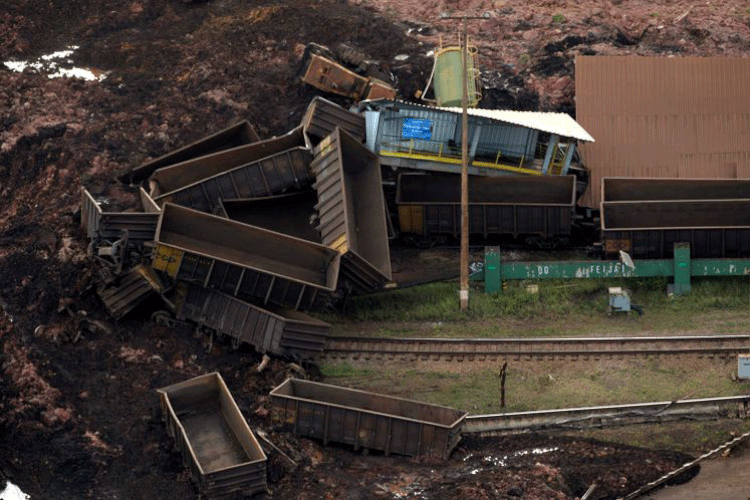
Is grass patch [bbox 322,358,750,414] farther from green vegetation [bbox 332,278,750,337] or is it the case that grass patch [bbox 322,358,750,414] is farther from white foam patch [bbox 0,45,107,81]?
white foam patch [bbox 0,45,107,81]

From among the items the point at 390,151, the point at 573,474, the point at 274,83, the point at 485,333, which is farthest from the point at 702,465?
the point at 274,83

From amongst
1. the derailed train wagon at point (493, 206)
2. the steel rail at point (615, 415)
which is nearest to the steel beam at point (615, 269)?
the derailed train wagon at point (493, 206)

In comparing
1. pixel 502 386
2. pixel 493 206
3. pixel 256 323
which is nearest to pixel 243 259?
pixel 256 323

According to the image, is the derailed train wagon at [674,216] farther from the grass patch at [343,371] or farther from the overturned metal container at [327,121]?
the grass patch at [343,371]

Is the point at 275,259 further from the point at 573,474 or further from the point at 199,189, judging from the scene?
the point at 573,474

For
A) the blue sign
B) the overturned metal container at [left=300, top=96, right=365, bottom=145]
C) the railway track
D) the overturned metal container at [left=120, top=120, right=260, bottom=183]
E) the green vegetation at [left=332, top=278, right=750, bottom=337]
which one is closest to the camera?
the railway track

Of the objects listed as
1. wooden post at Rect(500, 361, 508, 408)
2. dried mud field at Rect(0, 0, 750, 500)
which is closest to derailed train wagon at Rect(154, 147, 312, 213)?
dried mud field at Rect(0, 0, 750, 500)
